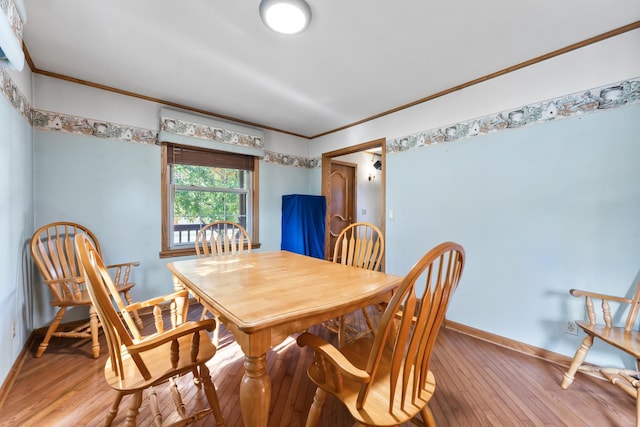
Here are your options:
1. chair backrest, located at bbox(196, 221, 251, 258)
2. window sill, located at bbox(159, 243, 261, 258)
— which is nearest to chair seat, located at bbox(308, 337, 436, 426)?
chair backrest, located at bbox(196, 221, 251, 258)

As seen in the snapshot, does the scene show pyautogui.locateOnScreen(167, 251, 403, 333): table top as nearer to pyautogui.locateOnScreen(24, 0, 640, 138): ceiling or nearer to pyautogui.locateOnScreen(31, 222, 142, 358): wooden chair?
pyautogui.locateOnScreen(31, 222, 142, 358): wooden chair

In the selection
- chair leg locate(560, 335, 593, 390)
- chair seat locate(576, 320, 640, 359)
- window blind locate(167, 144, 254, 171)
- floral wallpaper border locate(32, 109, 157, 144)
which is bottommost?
chair leg locate(560, 335, 593, 390)

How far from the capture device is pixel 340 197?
177 inches

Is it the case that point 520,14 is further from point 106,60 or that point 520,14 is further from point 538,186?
point 106,60

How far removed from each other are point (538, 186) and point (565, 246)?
480 mm

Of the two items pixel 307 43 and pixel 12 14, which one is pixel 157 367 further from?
pixel 307 43

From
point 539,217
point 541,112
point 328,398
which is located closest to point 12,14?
point 328,398

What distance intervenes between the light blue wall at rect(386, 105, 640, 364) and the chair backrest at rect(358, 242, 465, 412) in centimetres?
161

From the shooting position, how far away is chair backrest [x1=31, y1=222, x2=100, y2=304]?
1.96 meters

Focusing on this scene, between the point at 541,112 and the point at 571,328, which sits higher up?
the point at 541,112

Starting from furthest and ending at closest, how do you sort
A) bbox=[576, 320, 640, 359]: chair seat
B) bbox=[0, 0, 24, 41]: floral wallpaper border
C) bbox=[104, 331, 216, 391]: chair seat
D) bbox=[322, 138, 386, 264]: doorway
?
bbox=[322, 138, 386, 264]: doorway → bbox=[576, 320, 640, 359]: chair seat → bbox=[0, 0, 24, 41]: floral wallpaper border → bbox=[104, 331, 216, 391]: chair seat

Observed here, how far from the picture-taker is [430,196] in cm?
264

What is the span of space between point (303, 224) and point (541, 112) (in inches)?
106

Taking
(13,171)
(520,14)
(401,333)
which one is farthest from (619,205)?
(13,171)
